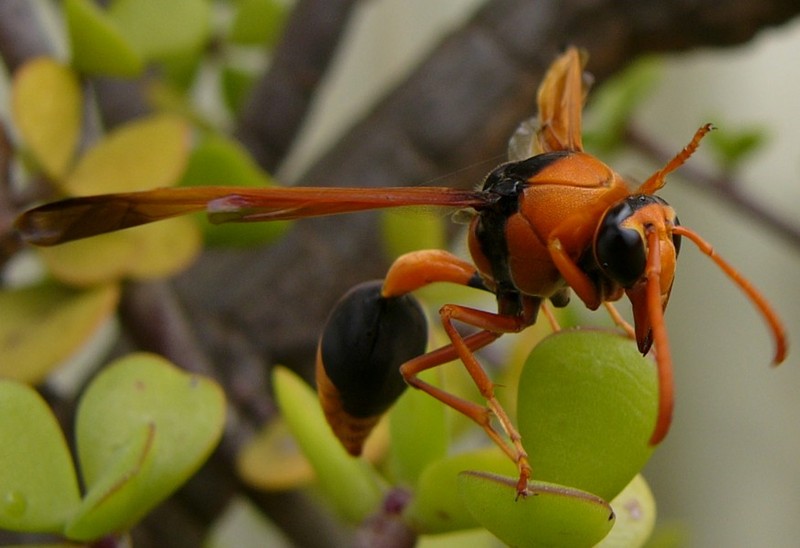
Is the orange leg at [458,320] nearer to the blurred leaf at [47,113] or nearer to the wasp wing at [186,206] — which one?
the wasp wing at [186,206]

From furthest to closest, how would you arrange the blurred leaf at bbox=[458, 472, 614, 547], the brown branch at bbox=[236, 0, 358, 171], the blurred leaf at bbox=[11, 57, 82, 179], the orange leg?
the brown branch at bbox=[236, 0, 358, 171], the blurred leaf at bbox=[11, 57, 82, 179], the orange leg, the blurred leaf at bbox=[458, 472, 614, 547]

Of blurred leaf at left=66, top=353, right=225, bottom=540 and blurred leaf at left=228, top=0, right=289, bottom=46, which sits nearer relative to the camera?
blurred leaf at left=66, top=353, right=225, bottom=540

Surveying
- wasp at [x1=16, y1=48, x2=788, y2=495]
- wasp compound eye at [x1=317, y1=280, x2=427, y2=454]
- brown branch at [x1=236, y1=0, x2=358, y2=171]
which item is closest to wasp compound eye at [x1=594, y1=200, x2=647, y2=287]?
wasp at [x1=16, y1=48, x2=788, y2=495]

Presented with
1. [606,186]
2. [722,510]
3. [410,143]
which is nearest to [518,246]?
[606,186]

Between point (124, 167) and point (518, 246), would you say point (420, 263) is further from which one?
point (124, 167)

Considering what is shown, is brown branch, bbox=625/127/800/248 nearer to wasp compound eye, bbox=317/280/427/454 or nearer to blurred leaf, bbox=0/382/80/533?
wasp compound eye, bbox=317/280/427/454

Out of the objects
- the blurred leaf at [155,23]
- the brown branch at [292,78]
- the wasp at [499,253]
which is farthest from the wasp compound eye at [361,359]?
the brown branch at [292,78]

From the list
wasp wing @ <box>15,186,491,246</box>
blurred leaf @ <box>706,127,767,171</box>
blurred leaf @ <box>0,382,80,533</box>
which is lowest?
blurred leaf @ <box>706,127,767,171</box>
